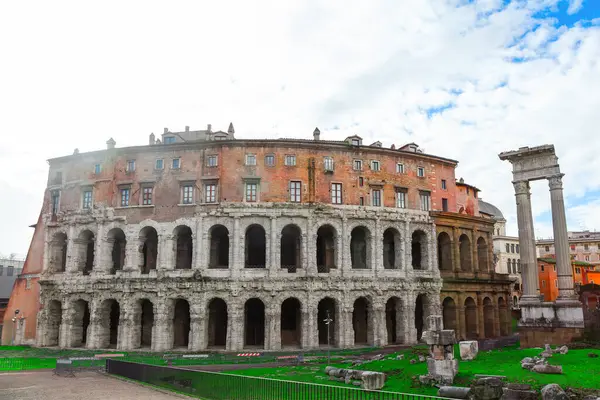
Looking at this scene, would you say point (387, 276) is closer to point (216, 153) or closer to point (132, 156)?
point (216, 153)

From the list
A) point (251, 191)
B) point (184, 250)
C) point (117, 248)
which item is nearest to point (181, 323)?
point (184, 250)

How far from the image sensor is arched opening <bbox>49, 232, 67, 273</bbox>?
4159cm

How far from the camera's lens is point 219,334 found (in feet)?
130

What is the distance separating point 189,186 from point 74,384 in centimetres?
1940

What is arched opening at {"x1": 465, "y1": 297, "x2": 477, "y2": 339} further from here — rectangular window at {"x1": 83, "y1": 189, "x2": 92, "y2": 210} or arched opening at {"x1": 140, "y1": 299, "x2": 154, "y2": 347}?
rectangular window at {"x1": 83, "y1": 189, "x2": 92, "y2": 210}

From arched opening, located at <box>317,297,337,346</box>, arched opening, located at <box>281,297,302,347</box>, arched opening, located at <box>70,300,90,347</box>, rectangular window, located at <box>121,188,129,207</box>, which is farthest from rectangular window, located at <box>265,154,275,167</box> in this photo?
arched opening, located at <box>70,300,90,347</box>

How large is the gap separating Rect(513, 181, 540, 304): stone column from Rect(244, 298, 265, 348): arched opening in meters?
19.8

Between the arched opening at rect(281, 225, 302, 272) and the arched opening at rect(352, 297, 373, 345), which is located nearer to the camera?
the arched opening at rect(281, 225, 302, 272)

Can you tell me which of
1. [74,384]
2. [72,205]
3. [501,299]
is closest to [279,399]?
[74,384]

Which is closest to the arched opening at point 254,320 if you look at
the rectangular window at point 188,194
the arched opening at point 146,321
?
the arched opening at point 146,321

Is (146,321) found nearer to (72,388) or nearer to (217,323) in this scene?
(217,323)

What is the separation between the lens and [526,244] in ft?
99.2

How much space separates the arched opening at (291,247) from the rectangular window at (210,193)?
6.16 meters

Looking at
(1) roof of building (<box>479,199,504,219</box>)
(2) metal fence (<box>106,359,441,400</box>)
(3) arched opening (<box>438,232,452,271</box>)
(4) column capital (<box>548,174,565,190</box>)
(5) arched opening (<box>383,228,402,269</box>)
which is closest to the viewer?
(2) metal fence (<box>106,359,441,400</box>)
